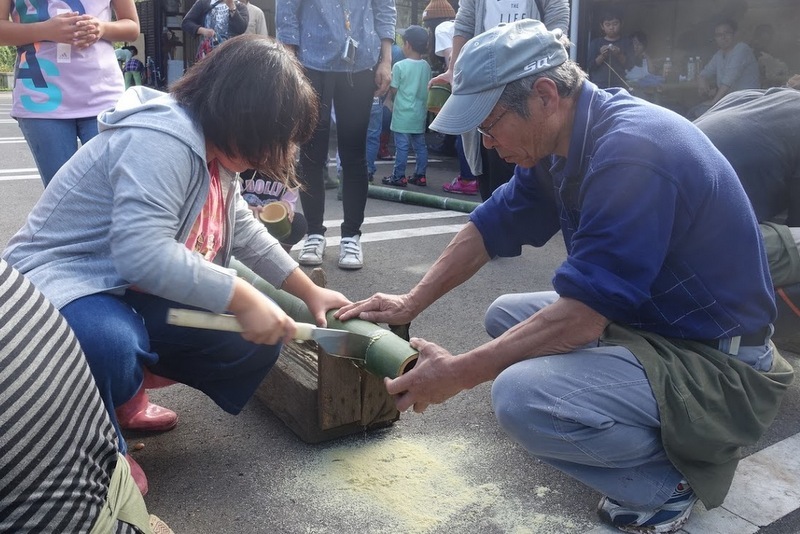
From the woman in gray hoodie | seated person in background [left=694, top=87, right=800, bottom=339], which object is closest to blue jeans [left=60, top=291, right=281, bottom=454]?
the woman in gray hoodie

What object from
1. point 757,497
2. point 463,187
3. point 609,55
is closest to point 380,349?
point 757,497

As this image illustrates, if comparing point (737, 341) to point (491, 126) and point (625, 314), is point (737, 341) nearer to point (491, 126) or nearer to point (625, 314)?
point (625, 314)

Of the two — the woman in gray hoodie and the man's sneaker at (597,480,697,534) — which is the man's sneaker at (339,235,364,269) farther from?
the man's sneaker at (597,480,697,534)

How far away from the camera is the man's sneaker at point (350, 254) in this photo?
4598mm

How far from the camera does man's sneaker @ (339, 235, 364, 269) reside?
460 centimetres

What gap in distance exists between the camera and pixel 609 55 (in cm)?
815

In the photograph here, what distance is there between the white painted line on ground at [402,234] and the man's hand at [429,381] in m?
3.23

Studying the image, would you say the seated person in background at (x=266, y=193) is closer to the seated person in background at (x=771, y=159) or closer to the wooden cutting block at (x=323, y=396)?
the wooden cutting block at (x=323, y=396)

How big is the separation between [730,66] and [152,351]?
7391 millimetres

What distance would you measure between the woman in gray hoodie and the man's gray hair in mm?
552

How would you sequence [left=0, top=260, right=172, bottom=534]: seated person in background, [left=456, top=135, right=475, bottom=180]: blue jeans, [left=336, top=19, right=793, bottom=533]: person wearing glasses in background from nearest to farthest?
[left=0, top=260, right=172, bottom=534]: seated person in background, [left=336, top=19, right=793, bottom=533]: person wearing glasses in background, [left=456, top=135, right=475, bottom=180]: blue jeans

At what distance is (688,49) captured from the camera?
9.88 m

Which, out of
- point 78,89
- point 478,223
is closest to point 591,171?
point 478,223

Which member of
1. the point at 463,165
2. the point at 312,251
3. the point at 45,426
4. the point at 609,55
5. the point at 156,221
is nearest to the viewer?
Result: the point at 45,426
